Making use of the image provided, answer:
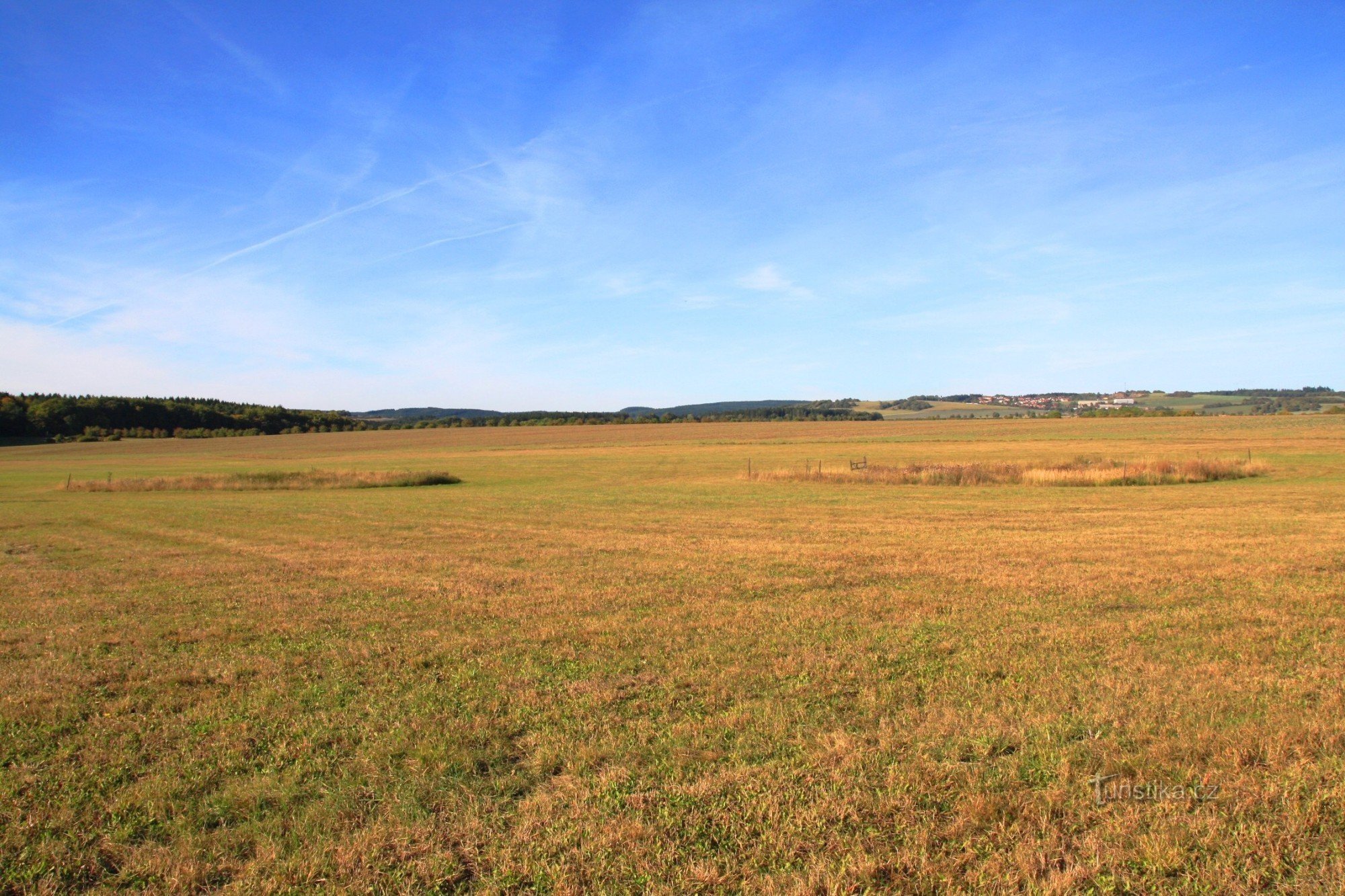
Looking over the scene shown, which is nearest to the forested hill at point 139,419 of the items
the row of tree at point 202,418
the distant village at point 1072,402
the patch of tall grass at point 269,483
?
the row of tree at point 202,418

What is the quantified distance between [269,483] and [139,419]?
94.9m

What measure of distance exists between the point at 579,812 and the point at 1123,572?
10.5 metres

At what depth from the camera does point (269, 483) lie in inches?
1774

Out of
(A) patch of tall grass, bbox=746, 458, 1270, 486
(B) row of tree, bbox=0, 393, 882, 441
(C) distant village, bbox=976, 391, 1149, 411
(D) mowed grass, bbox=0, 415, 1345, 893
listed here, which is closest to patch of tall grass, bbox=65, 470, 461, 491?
(A) patch of tall grass, bbox=746, 458, 1270, 486

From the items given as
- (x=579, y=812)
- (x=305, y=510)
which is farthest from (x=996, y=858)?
(x=305, y=510)

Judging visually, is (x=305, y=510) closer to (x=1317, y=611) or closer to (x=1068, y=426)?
(x=1317, y=611)

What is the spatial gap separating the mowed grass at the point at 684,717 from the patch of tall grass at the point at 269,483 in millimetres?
27671

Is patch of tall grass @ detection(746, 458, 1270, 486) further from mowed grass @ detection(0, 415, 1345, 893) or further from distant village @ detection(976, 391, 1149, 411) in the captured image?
distant village @ detection(976, 391, 1149, 411)

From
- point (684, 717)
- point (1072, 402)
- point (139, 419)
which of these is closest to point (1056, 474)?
point (684, 717)

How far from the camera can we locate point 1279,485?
101ft

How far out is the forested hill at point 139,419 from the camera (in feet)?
358

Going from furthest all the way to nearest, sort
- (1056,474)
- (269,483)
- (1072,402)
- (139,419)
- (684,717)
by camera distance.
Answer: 1. (1072,402)
2. (139,419)
3. (269,483)
4. (1056,474)
5. (684,717)

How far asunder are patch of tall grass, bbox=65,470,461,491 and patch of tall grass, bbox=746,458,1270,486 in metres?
20.5

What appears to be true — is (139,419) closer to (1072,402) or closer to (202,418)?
(202,418)
